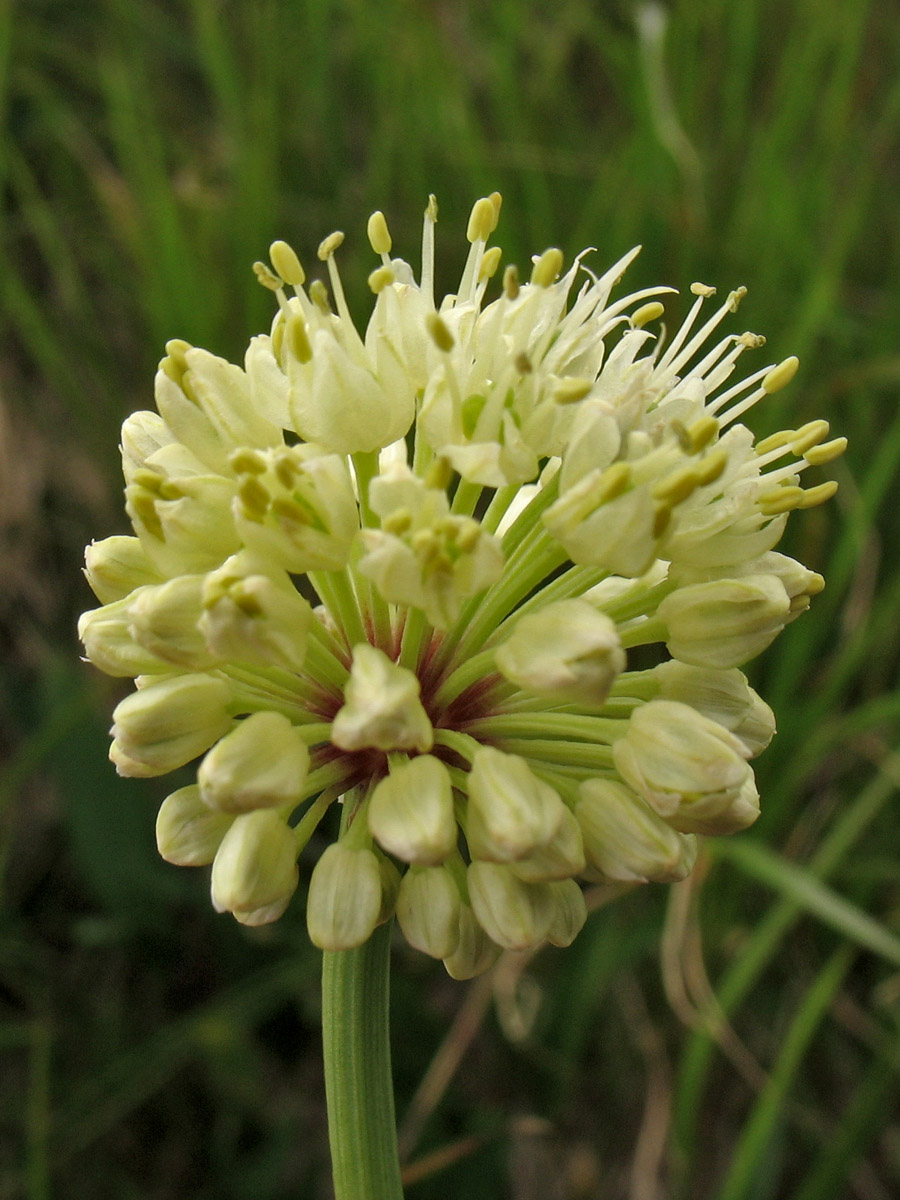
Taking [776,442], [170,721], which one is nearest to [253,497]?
[170,721]

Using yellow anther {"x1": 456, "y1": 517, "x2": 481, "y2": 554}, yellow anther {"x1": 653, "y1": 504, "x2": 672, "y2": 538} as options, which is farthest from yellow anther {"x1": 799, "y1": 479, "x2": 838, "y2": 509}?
yellow anther {"x1": 456, "y1": 517, "x2": 481, "y2": 554}

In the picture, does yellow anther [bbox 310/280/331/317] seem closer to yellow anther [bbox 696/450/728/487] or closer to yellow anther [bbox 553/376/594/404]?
yellow anther [bbox 553/376/594/404]

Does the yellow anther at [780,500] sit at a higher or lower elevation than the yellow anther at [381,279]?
lower

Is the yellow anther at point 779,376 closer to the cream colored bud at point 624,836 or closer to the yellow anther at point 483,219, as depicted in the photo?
the yellow anther at point 483,219

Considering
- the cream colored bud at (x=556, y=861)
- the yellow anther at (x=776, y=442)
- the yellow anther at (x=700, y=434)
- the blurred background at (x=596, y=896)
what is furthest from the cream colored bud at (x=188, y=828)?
the blurred background at (x=596, y=896)

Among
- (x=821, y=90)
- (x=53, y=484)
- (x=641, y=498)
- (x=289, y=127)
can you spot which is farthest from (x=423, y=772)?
(x=821, y=90)

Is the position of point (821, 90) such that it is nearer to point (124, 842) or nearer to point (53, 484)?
point (53, 484)
